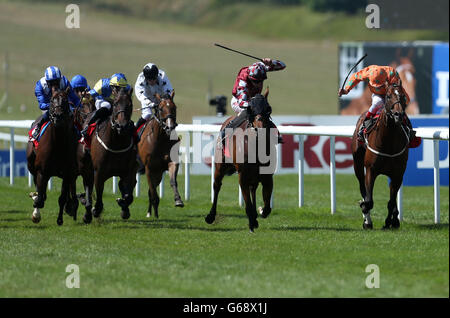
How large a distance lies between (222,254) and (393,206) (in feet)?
8.36

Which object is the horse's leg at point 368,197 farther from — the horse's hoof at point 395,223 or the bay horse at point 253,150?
the bay horse at point 253,150

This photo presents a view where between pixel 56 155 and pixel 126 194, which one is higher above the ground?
pixel 56 155

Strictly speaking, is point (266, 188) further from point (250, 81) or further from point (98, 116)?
point (98, 116)

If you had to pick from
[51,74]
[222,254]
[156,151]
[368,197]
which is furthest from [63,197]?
[368,197]

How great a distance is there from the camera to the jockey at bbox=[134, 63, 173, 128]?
42.6 feet

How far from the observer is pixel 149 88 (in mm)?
13109

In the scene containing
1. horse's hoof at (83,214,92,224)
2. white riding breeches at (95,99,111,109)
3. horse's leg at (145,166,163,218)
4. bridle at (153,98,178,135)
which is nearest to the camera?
horse's hoof at (83,214,92,224)

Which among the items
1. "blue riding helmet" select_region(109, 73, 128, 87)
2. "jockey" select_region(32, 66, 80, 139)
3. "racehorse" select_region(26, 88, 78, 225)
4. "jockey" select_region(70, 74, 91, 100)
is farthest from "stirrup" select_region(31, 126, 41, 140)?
"jockey" select_region(70, 74, 91, 100)

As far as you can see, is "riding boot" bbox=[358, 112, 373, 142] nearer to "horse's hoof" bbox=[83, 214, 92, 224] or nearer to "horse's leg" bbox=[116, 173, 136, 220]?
"horse's leg" bbox=[116, 173, 136, 220]

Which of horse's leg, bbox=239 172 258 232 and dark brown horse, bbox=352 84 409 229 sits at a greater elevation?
dark brown horse, bbox=352 84 409 229

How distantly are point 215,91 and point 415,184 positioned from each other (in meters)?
33.3

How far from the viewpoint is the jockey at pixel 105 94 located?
1185cm

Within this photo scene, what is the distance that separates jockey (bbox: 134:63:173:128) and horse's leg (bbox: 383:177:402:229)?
138 inches

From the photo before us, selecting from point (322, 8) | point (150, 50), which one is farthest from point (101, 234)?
point (322, 8)
